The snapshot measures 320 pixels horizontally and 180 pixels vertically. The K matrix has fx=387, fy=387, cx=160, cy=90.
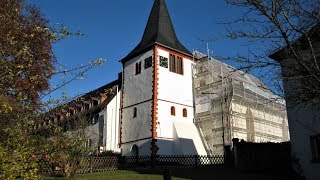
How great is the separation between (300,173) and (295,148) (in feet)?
4.20

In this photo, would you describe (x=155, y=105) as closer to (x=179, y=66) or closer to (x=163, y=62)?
(x=163, y=62)

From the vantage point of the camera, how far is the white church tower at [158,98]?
35.9 m

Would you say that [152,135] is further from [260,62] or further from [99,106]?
[260,62]

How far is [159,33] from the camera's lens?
133 feet

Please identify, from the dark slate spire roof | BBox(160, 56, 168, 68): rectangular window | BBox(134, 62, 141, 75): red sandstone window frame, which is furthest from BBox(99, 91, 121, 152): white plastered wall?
BBox(160, 56, 168, 68): rectangular window

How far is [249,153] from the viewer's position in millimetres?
23281

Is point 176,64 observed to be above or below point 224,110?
above

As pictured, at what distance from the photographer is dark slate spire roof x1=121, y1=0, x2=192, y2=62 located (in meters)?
39.8

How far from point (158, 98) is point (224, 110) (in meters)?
6.78

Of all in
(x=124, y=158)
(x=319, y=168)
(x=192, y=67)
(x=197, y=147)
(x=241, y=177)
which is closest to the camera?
(x=319, y=168)

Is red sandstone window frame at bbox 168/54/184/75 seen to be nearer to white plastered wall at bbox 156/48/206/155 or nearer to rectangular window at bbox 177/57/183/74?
rectangular window at bbox 177/57/183/74

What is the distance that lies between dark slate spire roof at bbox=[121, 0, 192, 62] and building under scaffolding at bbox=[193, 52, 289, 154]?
11.4 feet

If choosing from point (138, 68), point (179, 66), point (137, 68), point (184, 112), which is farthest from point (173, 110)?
point (137, 68)

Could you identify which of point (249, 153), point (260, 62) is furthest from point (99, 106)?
point (260, 62)
